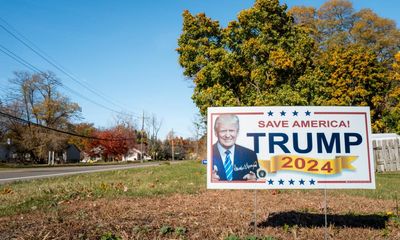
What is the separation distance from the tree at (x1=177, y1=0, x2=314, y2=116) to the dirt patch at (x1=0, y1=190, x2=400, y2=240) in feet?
47.6

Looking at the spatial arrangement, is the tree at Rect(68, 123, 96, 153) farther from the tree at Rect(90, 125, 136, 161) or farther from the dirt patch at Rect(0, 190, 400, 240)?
the dirt patch at Rect(0, 190, 400, 240)

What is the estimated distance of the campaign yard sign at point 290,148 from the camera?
15.2ft

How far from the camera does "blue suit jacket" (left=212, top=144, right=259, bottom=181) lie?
15.4ft

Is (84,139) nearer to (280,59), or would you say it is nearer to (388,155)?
(280,59)

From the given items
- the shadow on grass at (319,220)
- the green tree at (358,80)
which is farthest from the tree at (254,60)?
the shadow on grass at (319,220)

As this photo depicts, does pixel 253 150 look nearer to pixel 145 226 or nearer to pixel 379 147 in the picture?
pixel 145 226

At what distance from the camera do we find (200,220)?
525 cm

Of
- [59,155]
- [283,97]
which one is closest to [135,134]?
[59,155]

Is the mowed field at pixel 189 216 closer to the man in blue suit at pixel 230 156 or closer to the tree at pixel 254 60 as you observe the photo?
the man in blue suit at pixel 230 156

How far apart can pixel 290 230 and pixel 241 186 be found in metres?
0.90

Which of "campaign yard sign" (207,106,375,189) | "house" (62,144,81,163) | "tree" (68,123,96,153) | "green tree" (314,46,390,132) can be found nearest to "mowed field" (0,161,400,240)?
"campaign yard sign" (207,106,375,189)

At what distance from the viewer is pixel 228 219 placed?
5320 mm

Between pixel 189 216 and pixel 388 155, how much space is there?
19500 millimetres

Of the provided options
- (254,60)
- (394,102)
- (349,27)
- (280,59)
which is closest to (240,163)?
(280,59)
